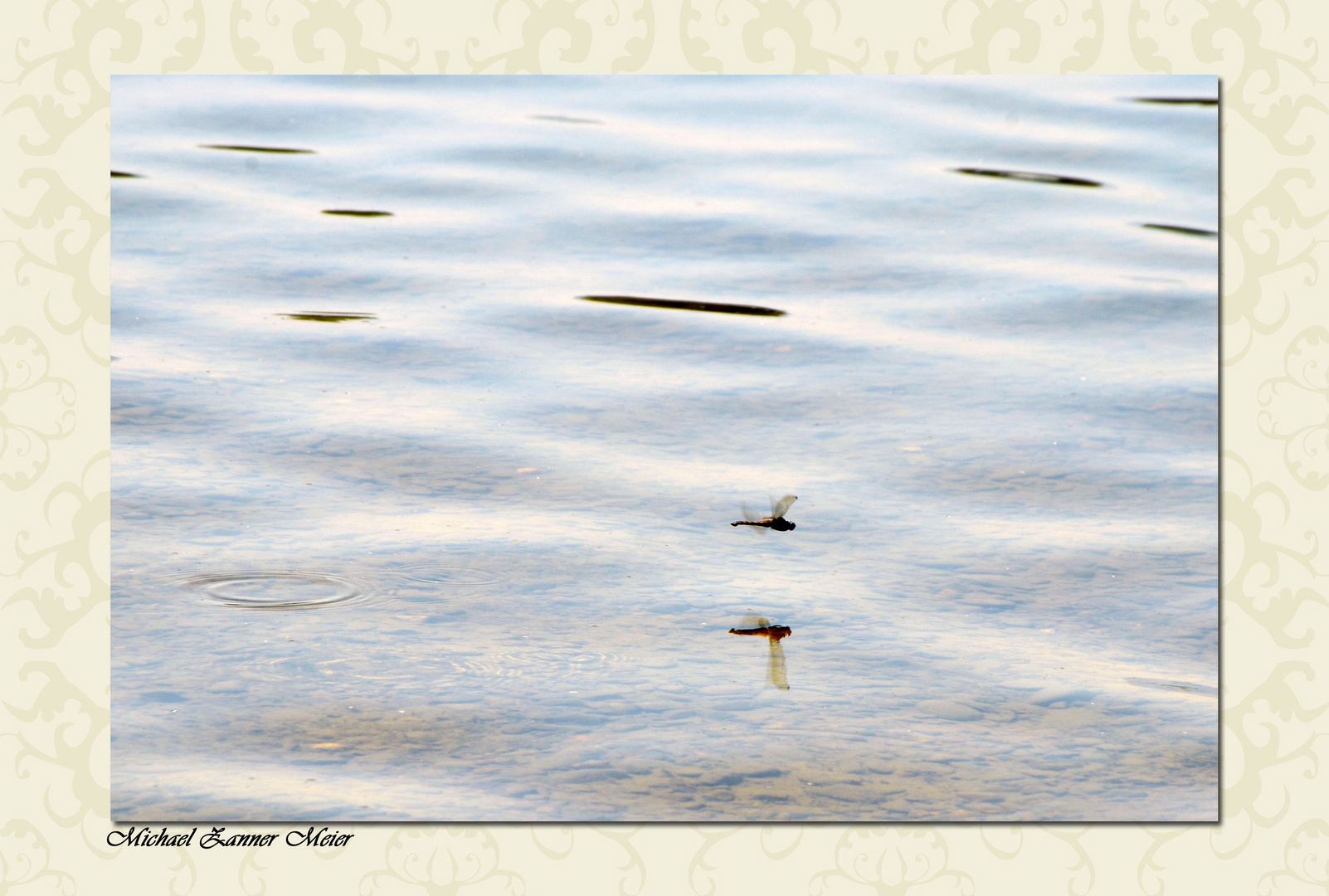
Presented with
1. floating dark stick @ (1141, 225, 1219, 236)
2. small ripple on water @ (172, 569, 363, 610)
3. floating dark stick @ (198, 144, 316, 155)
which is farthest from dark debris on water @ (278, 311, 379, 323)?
floating dark stick @ (1141, 225, 1219, 236)

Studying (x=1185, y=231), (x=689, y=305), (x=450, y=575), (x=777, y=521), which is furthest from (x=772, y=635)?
(x=1185, y=231)

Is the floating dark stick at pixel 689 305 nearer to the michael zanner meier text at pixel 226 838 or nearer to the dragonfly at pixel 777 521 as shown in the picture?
the dragonfly at pixel 777 521

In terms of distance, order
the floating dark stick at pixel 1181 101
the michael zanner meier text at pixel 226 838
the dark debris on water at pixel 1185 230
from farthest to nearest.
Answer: the floating dark stick at pixel 1181 101 → the dark debris on water at pixel 1185 230 → the michael zanner meier text at pixel 226 838

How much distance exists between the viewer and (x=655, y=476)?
3.56 m

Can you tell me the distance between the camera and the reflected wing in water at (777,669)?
266 centimetres

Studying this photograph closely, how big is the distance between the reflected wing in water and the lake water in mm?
11

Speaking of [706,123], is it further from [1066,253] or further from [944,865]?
[944,865]

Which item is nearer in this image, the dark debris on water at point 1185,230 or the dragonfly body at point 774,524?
the dragonfly body at point 774,524

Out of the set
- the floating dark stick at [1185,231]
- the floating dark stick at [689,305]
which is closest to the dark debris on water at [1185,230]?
the floating dark stick at [1185,231]

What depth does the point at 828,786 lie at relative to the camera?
2361mm

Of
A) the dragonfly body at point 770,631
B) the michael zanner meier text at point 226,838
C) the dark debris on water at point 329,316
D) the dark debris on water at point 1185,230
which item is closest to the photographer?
the michael zanner meier text at point 226,838

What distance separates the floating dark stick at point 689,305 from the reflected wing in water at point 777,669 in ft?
6.91

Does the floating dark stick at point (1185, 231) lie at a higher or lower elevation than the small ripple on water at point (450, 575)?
higher

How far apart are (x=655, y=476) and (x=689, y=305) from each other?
4.42ft
